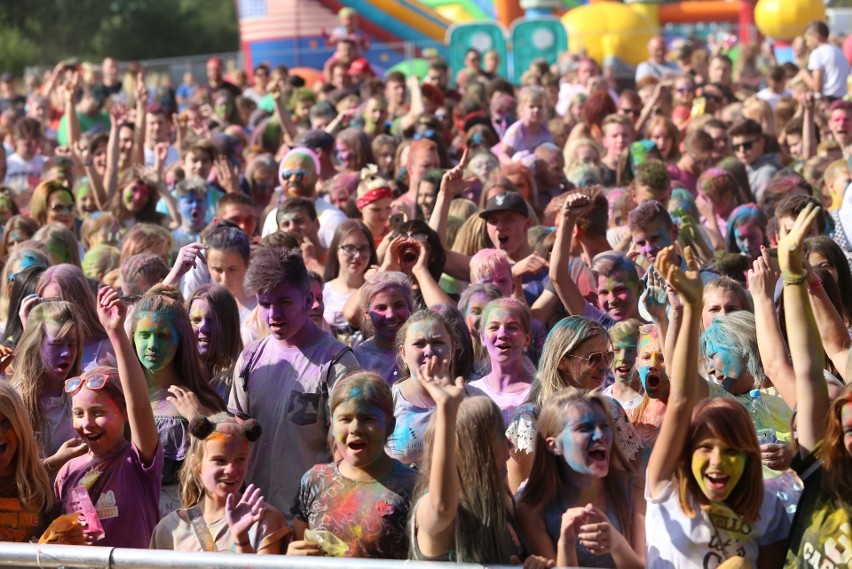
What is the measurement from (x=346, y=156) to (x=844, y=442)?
6.35 m

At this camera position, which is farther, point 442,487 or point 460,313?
point 460,313

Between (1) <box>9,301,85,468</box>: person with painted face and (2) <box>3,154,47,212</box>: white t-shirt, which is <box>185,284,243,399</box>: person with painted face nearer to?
(1) <box>9,301,85,468</box>: person with painted face

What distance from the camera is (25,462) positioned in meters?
4.80

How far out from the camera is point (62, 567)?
4.20 metres

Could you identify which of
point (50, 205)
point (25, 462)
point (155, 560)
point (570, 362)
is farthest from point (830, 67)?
point (155, 560)

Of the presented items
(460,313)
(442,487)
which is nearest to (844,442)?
(442,487)

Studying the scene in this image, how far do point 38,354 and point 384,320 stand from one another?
4.85ft

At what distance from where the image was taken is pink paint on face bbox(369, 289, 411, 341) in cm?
608

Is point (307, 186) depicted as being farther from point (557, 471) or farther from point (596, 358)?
point (557, 471)

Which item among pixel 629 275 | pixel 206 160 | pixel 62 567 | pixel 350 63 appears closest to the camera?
pixel 62 567

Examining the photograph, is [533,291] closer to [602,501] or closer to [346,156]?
[602,501]

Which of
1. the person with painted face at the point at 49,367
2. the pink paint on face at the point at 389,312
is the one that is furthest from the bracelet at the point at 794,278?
the person with painted face at the point at 49,367

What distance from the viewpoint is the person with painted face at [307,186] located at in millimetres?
8406

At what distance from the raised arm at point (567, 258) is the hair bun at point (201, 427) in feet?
7.52
